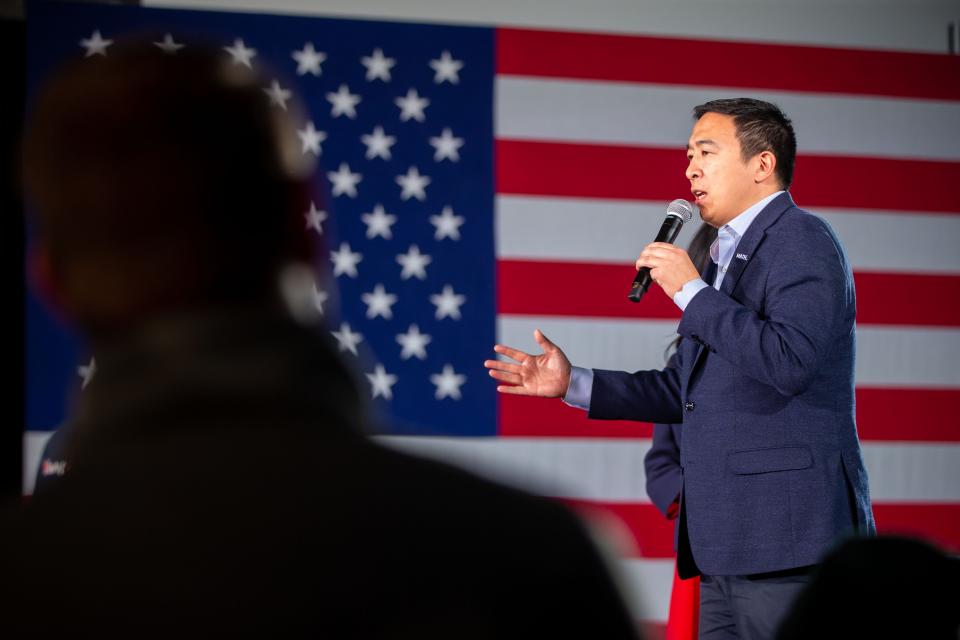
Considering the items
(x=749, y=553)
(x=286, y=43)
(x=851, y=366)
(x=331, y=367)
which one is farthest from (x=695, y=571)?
(x=286, y=43)

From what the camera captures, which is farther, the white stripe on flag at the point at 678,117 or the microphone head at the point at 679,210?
the white stripe on flag at the point at 678,117

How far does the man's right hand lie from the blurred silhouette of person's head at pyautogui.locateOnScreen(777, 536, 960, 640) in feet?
5.74

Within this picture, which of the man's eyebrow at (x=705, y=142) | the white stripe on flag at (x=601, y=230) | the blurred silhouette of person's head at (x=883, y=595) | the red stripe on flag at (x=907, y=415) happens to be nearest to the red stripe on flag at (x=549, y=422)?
the red stripe on flag at (x=907, y=415)

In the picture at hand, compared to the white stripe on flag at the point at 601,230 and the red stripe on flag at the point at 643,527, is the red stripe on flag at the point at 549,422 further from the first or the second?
the white stripe on flag at the point at 601,230

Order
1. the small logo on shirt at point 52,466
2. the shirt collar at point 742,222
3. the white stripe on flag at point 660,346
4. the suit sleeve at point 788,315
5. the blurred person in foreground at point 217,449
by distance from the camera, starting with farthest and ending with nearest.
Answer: the white stripe on flag at point 660,346 → the shirt collar at point 742,222 → the suit sleeve at point 788,315 → the small logo on shirt at point 52,466 → the blurred person in foreground at point 217,449

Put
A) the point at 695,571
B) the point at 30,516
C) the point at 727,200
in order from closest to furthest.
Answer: the point at 30,516, the point at 695,571, the point at 727,200

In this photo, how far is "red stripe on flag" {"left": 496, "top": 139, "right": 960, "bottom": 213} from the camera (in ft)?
12.3

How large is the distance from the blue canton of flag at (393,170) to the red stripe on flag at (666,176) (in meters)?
0.14

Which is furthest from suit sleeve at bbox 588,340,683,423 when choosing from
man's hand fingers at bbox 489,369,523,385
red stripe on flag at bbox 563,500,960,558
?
red stripe on flag at bbox 563,500,960,558

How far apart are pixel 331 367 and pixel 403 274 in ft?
10.3

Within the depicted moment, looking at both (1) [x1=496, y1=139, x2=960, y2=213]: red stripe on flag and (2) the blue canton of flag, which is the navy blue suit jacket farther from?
(1) [x1=496, y1=139, x2=960, y2=213]: red stripe on flag

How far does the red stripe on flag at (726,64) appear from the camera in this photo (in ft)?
12.5

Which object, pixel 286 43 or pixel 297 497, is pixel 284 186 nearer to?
pixel 297 497

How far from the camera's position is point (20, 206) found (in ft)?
11.5
